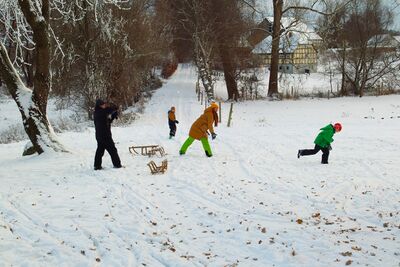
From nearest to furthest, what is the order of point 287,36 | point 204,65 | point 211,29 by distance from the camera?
point 211,29 → point 204,65 → point 287,36

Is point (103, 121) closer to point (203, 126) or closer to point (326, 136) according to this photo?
point (203, 126)

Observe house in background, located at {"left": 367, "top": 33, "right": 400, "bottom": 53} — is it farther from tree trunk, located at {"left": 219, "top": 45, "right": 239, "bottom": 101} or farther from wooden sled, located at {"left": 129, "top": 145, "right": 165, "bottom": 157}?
wooden sled, located at {"left": 129, "top": 145, "right": 165, "bottom": 157}

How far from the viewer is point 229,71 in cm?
3650

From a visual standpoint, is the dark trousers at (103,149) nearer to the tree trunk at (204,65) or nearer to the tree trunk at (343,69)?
the tree trunk at (204,65)

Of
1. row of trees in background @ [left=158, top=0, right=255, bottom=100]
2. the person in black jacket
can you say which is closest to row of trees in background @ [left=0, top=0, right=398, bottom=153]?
row of trees in background @ [left=158, top=0, right=255, bottom=100]

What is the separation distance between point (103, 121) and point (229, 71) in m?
26.5

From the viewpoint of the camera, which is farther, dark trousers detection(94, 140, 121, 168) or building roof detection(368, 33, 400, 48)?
building roof detection(368, 33, 400, 48)

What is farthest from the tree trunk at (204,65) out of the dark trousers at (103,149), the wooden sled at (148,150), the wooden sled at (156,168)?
the wooden sled at (156,168)

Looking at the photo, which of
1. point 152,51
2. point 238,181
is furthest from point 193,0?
point 238,181

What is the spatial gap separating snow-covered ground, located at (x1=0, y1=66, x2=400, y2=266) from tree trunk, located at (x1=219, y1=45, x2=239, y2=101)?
21167 millimetres

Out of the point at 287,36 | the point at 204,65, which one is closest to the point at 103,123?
the point at 204,65

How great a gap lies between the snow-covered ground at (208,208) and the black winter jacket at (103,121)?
2.86 ft

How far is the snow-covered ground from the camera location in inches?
236

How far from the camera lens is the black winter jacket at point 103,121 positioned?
1081cm
